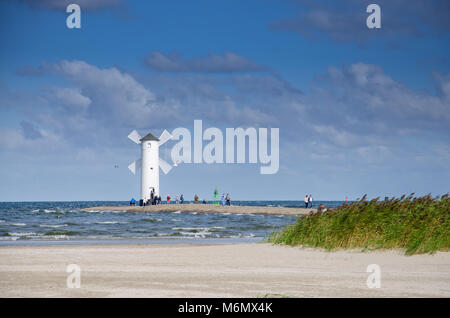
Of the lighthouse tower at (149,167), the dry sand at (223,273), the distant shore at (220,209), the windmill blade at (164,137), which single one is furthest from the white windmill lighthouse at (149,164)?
the dry sand at (223,273)

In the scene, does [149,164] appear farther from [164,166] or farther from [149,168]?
[164,166]

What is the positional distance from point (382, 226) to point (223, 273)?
7573mm

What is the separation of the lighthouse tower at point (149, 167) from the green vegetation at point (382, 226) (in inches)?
2372

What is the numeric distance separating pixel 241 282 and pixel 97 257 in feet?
24.4

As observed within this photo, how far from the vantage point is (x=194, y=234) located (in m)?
35.3

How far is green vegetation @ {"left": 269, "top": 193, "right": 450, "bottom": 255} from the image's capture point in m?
18.8

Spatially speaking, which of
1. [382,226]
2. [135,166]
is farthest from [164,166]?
[382,226]

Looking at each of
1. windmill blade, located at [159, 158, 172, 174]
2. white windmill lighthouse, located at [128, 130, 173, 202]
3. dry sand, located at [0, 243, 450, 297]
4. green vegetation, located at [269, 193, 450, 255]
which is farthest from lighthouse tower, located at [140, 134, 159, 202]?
green vegetation, located at [269, 193, 450, 255]

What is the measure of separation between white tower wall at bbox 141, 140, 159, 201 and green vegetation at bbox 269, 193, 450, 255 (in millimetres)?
60231

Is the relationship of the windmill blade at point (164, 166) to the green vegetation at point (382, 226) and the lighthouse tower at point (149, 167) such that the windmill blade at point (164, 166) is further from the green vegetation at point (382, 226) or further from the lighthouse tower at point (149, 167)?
the green vegetation at point (382, 226)

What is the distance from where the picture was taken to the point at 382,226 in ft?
64.9

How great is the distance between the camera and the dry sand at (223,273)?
36.2 ft

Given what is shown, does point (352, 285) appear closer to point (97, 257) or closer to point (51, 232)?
point (97, 257)
